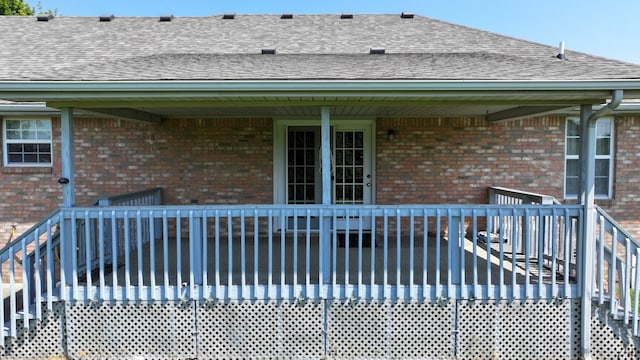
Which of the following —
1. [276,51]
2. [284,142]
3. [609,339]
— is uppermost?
[276,51]

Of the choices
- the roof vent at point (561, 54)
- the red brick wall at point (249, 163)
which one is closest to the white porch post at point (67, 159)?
the red brick wall at point (249, 163)

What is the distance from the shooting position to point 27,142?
7531 mm

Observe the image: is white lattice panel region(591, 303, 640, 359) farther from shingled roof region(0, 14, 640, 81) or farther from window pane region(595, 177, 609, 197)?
window pane region(595, 177, 609, 197)

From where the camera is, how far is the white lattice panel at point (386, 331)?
4672 mm

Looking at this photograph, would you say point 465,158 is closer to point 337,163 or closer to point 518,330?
point 337,163

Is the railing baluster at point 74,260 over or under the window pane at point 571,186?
under

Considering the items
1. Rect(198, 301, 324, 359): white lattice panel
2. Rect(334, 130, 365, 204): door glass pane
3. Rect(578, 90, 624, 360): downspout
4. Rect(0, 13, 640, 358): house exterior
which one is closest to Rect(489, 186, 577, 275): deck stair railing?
Rect(0, 13, 640, 358): house exterior

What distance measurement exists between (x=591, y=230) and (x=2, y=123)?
9.17 m

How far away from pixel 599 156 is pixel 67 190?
27.3 ft

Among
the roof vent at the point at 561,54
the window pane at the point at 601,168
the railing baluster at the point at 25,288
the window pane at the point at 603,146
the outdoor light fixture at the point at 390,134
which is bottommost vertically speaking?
the railing baluster at the point at 25,288

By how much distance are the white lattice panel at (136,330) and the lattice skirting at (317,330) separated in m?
0.01

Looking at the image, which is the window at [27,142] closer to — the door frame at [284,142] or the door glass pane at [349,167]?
the door frame at [284,142]

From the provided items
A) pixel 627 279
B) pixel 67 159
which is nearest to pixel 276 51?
pixel 67 159

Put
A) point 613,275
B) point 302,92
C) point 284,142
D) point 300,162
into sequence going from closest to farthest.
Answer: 1. point 302,92
2. point 613,275
3. point 284,142
4. point 300,162
